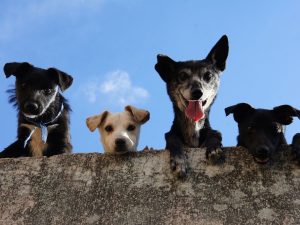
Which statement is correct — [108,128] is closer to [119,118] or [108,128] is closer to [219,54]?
[119,118]

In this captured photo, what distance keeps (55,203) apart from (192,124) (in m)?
2.20

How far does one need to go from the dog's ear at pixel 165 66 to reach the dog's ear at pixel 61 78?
1242 millimetres

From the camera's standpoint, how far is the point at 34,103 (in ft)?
20.4

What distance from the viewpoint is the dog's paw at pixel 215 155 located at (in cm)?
493

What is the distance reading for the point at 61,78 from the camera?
6750mm

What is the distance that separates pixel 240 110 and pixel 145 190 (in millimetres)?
1645

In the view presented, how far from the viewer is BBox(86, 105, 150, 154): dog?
6241mm

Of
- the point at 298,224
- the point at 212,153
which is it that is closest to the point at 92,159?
the point at 212,153

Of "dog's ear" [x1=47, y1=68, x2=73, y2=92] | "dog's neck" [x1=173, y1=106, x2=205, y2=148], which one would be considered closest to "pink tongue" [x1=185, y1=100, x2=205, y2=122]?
"dog's neck" [x1=173, y1=106, x2=205, y2=148]

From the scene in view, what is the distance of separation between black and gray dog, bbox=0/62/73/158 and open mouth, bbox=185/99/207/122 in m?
1.59

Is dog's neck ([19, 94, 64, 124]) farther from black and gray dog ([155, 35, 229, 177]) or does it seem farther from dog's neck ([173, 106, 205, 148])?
dog's neck ([173, 106, 205, 148])

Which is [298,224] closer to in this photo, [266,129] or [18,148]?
[266,129]

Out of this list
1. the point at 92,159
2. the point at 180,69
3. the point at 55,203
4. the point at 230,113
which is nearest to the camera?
the point at 55,203

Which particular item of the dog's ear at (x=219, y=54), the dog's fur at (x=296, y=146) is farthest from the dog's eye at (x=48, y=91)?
the dog's fur at (x=296, y=146)
